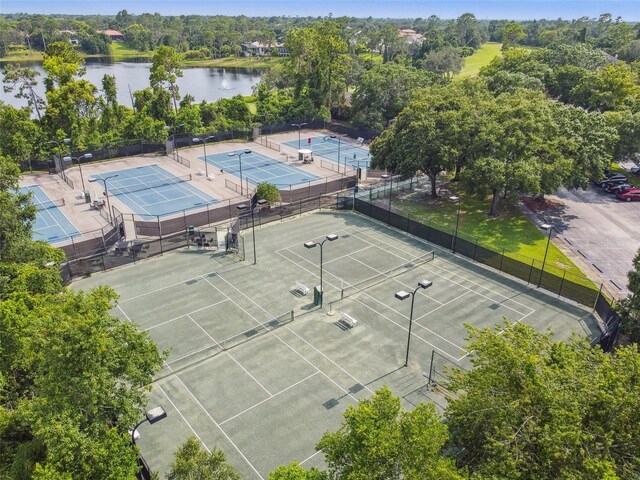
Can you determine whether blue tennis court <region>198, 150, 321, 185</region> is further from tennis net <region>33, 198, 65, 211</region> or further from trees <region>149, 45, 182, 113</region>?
tennis net <region>33, 198, 65, 211</region>

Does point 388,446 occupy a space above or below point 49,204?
above

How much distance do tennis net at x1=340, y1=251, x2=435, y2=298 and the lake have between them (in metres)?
89.0

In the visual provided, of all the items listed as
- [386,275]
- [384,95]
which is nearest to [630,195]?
[386,275]

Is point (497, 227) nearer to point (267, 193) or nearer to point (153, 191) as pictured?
point (267, 193)

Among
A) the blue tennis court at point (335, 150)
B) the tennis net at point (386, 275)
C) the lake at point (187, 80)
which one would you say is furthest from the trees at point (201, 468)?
the lake at point (187, 80)

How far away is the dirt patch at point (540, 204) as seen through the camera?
145 feet

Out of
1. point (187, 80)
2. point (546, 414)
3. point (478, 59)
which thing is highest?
point (478, 59)

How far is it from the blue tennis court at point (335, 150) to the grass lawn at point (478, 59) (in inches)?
2738

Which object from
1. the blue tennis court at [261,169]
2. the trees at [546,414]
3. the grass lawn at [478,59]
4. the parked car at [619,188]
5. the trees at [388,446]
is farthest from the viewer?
the grass lawn at [478,59]

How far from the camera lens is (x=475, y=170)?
38531 millimetres

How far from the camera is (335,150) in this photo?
6594 centimetres

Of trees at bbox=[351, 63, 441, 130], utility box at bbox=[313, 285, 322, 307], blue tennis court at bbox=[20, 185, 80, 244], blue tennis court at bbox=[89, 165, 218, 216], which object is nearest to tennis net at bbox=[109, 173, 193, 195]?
blue tennis court at bbox=[89, 165, 218, 216]

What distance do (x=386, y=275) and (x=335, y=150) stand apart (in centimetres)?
3697

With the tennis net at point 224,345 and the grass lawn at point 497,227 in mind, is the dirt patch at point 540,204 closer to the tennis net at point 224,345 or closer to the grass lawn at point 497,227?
the grass lawn at point 497,227
